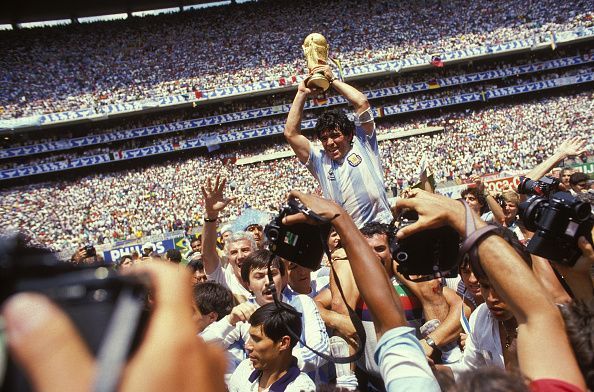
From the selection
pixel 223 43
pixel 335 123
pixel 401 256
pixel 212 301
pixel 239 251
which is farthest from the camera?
pixel 223 43

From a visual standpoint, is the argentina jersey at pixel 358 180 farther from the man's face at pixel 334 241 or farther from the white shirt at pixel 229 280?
the white shirt at pixel 229 280

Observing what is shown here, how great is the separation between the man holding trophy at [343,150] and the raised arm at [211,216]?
707mm

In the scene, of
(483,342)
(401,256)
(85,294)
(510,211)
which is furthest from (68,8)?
(85,294)

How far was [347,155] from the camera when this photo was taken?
3.82 m

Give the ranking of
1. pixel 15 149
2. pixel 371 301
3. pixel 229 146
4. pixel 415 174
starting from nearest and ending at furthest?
1. pixel 371 301
2. pixel 415 174
3. pixel 15 149
4. pixel 229 146

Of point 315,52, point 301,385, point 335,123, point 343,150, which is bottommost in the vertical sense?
point 301,385

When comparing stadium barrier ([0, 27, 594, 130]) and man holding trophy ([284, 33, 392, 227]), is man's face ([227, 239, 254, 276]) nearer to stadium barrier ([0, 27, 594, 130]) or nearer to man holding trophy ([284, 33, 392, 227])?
man holding trophy ([284, 33, 392, 227])

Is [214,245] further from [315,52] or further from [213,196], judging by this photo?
[315,52]

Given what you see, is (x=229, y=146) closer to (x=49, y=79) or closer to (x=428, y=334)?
(x=49, y=79)

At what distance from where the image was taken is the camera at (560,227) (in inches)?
76.9

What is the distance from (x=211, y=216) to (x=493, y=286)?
8.45 ft

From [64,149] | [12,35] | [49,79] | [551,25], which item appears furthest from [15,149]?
[551,25]

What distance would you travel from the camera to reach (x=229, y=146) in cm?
3675

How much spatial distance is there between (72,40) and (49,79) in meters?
4.37
